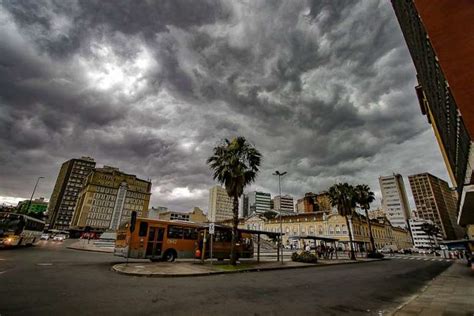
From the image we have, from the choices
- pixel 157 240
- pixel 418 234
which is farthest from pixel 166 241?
pixel 418 234

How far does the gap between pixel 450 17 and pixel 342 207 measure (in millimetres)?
39909

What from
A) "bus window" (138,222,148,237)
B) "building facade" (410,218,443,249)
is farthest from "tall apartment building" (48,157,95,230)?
"building facade" (410,218,443,249)

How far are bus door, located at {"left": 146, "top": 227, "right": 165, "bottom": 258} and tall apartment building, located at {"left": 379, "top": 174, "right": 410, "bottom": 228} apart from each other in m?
199

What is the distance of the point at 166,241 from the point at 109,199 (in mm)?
109045

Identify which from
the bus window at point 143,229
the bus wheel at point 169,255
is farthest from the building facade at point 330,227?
the bus window at point 143,229

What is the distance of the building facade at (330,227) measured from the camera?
238ft

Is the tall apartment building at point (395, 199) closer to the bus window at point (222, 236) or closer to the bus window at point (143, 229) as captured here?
the bus window at point (222, 236)

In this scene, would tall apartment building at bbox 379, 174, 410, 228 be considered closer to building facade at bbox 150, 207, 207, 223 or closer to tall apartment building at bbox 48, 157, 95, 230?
building facade at bbox 150, 207, 207, 223

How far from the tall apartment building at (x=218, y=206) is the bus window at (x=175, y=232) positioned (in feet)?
538

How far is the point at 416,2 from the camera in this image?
3.61m

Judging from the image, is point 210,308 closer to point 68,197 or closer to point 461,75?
point 461,75

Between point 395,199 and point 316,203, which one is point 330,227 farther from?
point 395,199

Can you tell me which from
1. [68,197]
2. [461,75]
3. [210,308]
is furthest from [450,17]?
[68,197]

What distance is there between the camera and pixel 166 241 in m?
18.9
